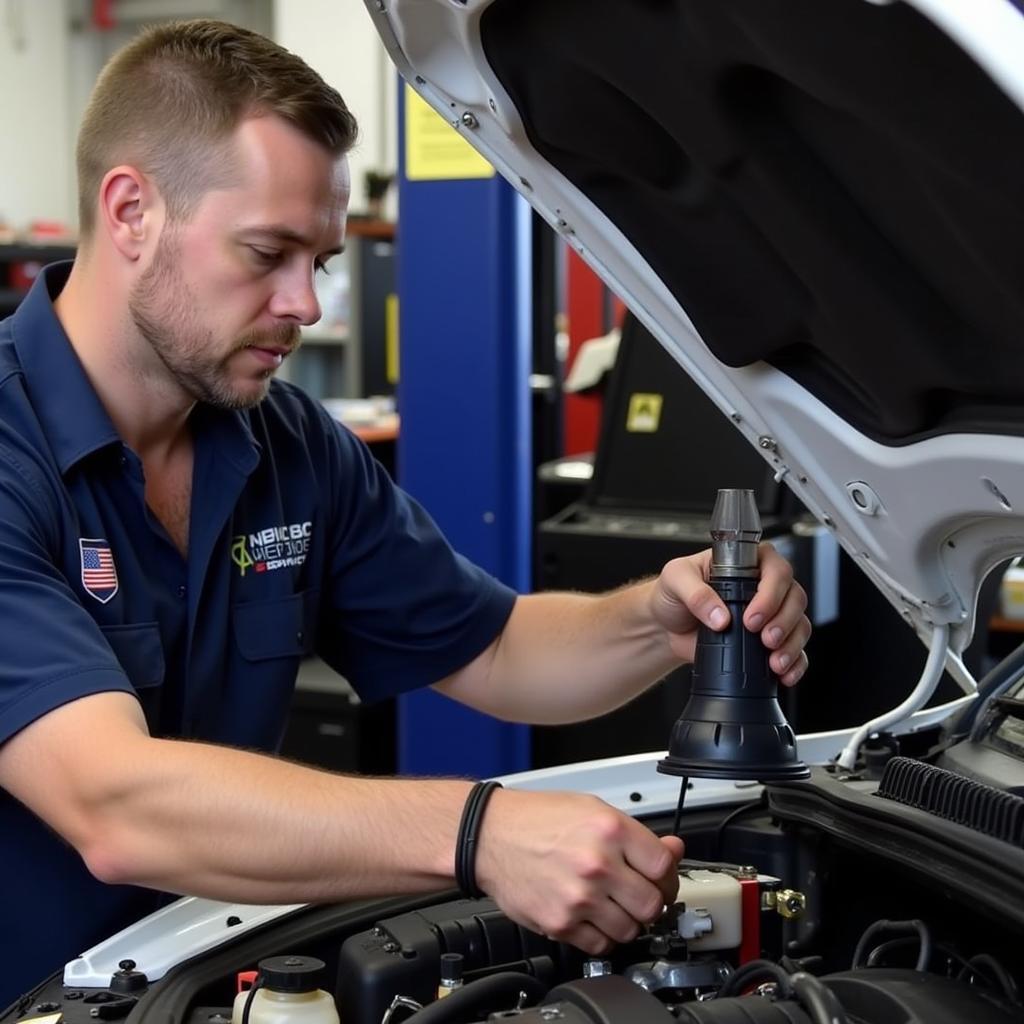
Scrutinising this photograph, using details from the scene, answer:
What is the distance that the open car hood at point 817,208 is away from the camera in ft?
2.85

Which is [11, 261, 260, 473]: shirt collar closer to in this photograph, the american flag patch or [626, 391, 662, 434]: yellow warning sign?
the american flag patch

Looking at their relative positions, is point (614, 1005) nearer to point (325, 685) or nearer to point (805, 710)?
point (805, 710)

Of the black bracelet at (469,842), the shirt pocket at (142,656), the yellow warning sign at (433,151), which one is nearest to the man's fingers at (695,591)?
the black bracelet at (469,842)

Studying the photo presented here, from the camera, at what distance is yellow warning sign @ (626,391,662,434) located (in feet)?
9.77

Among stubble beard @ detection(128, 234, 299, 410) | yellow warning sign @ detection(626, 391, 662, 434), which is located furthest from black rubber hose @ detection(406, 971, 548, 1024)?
yellow warning sign @ detection(626, 391, 662, 434)

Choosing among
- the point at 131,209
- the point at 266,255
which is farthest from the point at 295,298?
the point at 131,209

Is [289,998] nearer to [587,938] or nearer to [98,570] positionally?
[587,938]

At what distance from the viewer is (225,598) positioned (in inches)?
63.7

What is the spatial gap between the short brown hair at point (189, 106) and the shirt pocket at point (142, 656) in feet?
1.35

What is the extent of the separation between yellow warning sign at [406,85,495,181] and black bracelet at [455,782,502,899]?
2.01 m

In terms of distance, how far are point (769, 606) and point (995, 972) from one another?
323mm

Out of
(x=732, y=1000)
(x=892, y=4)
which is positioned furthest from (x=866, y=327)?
(x=732, y=1000)

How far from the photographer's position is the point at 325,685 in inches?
132

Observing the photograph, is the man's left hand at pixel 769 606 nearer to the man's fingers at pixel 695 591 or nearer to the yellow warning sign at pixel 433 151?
the man's fingers at pixel 695 591
